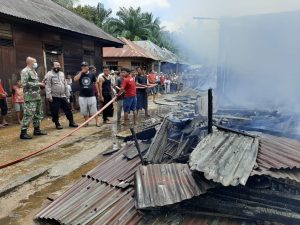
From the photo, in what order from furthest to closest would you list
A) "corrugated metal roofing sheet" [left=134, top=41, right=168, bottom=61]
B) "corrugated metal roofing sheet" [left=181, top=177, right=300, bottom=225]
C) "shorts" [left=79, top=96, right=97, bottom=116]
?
"corrugated metal roofing sheet" [left=134, top=41, right=168, bottom=61] → "shorts" [left=79, top=96, right=97, bottom=116] → "corrugated metal roofing sheet" [left=181, top=177, right=300, bottom=225]

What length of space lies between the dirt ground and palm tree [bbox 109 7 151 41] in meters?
26.1

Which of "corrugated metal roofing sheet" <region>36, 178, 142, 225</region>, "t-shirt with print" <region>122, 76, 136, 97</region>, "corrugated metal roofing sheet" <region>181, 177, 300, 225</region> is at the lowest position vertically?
"corrugated metal roofing sheet" <region>36, 178, 142, 225</region>

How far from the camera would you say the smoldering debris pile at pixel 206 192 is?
114 inches

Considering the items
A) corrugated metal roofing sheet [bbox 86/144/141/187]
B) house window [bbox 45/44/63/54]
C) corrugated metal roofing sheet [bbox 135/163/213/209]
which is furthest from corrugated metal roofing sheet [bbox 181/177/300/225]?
house window [bbox 45/44/63/54]

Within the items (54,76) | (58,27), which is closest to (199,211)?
(54,76)

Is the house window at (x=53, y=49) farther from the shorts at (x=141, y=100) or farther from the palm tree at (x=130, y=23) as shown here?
the palm tree at (x=130, y=23)

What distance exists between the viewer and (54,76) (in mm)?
7559

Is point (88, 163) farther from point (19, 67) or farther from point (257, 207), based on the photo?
point (19, 67)

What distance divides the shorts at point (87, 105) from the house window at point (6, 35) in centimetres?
290

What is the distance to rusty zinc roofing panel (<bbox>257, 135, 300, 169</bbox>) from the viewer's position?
3.11m

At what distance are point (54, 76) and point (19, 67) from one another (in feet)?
7.83

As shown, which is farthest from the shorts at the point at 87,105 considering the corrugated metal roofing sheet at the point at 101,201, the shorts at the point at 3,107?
the corrugated metal roofing sheet at the point at 101,201

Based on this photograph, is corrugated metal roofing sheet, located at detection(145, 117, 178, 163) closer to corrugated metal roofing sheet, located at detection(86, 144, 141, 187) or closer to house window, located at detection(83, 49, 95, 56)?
corrugated metal roofing sheet, located at detection(86, 144, 141, 187)

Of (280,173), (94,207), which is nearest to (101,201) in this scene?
(94,207)
